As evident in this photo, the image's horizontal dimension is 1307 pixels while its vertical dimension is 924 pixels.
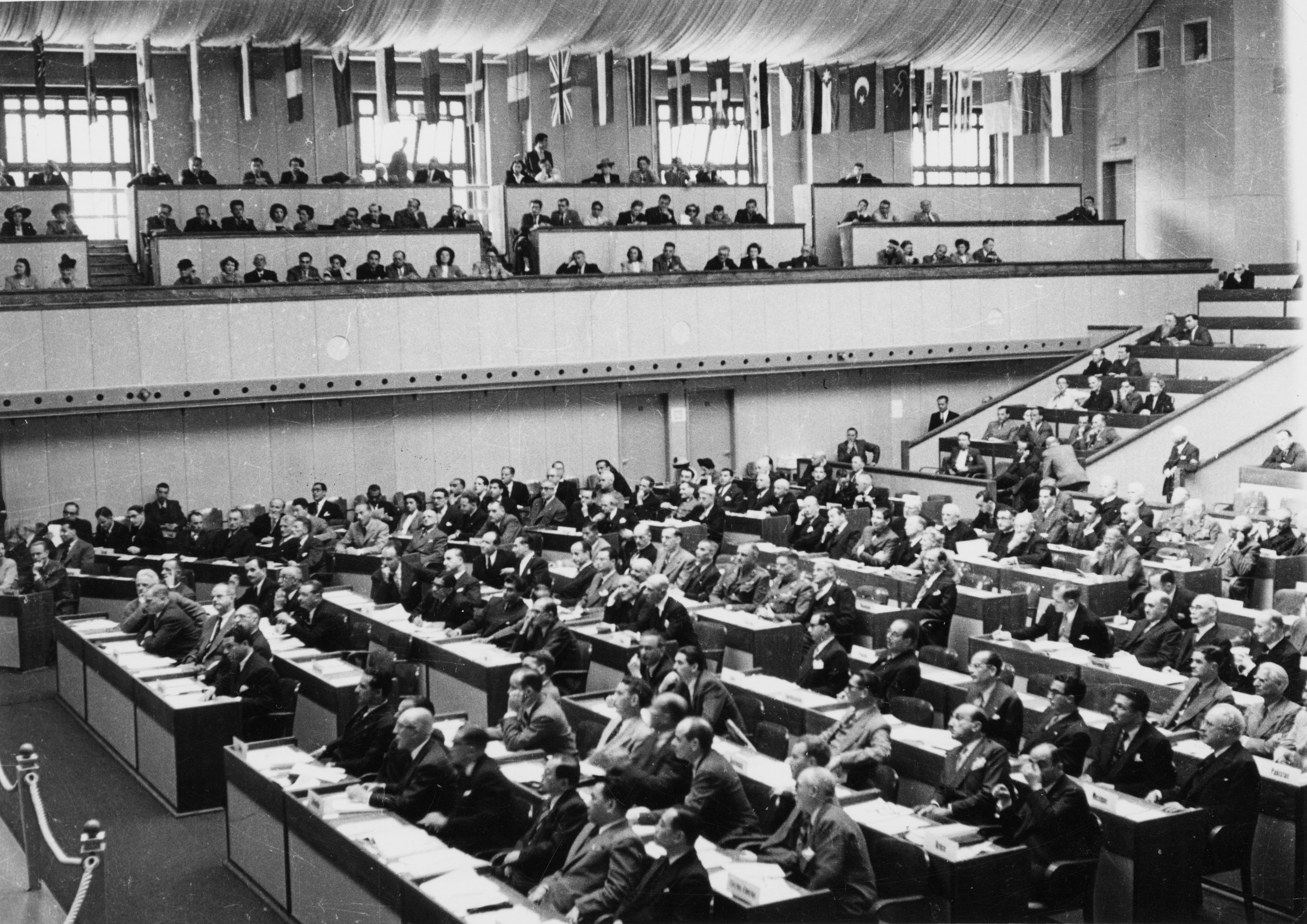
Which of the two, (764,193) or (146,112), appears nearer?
(146,112)

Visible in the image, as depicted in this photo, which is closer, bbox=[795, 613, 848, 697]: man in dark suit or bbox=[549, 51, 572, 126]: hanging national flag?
bbox=[795, 613, 848, 697]: man in dark suit

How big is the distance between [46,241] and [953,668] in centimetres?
1363

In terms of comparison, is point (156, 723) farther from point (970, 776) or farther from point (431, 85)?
point (431, 85)

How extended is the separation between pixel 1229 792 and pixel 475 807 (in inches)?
162

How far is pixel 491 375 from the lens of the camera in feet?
70.7

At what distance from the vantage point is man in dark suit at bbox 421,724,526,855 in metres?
8.31

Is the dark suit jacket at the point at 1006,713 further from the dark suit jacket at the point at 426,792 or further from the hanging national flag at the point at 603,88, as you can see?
the hanging national flag at the point at 603,88

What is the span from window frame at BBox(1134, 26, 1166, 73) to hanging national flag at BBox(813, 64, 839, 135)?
5841mm

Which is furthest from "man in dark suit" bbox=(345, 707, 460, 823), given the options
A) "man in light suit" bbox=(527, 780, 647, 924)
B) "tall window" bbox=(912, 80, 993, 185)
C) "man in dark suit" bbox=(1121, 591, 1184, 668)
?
"tall window" bbox=(912, 80, 993, 185)

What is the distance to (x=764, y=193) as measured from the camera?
1019 inches

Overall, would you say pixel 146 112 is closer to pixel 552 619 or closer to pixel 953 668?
pixel 552 619

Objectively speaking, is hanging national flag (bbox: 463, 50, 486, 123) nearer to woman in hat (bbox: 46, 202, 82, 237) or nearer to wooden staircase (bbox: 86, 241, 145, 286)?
wooden staircase (bbox: 86, 241, 145, 286)

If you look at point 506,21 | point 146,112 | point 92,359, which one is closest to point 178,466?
point 92,359

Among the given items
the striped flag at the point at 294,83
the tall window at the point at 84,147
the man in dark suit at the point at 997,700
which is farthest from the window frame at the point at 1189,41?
the man in dark suit at the point at 997,700
